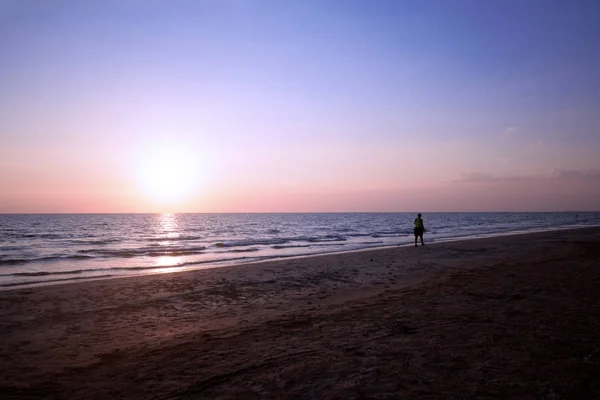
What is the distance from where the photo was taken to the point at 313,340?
23.4 feet

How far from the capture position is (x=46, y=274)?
769 inches

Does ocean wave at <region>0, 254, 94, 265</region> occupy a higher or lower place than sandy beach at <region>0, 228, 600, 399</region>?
lower

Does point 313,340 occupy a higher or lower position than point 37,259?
higher

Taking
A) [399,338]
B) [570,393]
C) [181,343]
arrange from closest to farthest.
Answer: [570,393] < [399,338] < [181,343]

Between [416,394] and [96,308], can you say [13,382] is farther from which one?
[416,394]

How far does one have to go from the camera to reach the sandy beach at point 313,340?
16.8ft

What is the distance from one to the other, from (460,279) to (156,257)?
21.8 metres

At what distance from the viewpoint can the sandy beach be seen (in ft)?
16.8

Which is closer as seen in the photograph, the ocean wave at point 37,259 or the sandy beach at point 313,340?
the sandy beach at point 313,340

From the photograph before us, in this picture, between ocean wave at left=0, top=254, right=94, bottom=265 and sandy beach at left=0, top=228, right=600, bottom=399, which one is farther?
ocean wave at left=0, top=254, right=94, bottom=265

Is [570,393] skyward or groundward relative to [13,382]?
skyward

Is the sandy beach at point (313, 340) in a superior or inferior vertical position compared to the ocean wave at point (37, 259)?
superior

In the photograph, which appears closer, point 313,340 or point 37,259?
point 313,340

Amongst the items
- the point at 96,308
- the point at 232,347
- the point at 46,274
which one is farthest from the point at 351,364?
the point at 46,274
